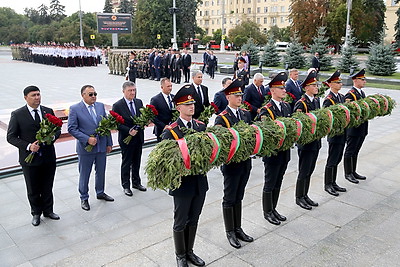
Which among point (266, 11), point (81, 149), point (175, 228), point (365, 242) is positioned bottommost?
point (365, 242)

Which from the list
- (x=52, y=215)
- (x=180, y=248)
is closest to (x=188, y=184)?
(x=180, y=248)

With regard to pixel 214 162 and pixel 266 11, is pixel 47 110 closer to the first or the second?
pixel 214 162

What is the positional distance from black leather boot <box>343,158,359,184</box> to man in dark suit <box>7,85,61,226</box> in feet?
16.9

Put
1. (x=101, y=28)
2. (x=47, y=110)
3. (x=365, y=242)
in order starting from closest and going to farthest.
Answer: (x=365, y=242) → (x=47, y=110) → (x=101, y=28)

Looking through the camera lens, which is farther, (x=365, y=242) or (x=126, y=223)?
(x=126, y=223)

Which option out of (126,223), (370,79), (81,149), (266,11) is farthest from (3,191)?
(266,11)

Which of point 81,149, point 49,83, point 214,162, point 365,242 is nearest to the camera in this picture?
point 214,162

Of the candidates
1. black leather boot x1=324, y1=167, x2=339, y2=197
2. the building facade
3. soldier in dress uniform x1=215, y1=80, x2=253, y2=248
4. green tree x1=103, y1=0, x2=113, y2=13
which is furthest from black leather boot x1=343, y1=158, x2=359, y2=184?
green tree x1=103, y1=0, x2=113, y2=13

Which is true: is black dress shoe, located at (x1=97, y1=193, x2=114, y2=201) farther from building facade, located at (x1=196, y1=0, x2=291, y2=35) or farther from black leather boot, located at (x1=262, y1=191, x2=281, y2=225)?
building facade, located at (x1=196, y1=0, x2=291, y2=35)

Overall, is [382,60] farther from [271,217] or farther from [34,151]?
[34,151]

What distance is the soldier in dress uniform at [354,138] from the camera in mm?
7012

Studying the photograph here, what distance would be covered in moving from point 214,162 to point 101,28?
40.6 meters

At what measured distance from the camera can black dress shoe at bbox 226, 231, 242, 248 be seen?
4.77m

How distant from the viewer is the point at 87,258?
4500 mm
